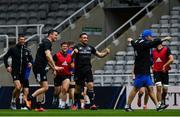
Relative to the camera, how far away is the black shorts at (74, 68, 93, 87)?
25.0 metres

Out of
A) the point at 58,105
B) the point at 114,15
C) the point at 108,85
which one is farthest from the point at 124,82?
the point at 114,15

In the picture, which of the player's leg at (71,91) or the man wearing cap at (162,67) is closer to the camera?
the man wearing cap at (162,67)

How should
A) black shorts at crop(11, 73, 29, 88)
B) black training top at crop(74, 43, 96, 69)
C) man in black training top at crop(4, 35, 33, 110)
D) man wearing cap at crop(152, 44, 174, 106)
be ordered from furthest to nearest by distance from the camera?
1. black shorts at crop(11, 73, 29, 88)
2. man in black training top at crop(4, 35, 33, 110)
3. man wearing cap at crop(152, 44, 174, 106)
4. black training top at crop(74, 43, 96, 69)

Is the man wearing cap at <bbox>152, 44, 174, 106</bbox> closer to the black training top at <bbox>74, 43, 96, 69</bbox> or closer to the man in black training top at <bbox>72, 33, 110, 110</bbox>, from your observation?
the man in black training top at <bbox>72, 33, 110, 110</bbox>

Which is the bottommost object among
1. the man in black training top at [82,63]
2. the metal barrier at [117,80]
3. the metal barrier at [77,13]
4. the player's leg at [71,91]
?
the player's leg at [71,91]

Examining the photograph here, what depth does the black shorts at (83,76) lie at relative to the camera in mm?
24953

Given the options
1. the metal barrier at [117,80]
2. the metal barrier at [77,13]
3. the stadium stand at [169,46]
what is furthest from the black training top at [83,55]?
the metal barrier at [77,13]

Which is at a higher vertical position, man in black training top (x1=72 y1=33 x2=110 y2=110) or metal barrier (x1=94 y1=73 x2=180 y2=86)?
man in black training top (x1=72 y1=33 x2=110 y2=110)

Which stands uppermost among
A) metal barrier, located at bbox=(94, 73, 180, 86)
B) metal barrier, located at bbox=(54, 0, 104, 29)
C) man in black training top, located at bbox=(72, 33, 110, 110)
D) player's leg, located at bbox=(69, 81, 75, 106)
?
metal barrier, located at bbox=(54, 0, 104, 29)

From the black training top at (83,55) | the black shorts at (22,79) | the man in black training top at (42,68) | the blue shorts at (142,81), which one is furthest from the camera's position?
the black shorts at (22,79)

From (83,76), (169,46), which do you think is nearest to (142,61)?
(83,76)

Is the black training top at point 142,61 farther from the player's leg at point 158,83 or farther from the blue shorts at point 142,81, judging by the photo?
the player's leg at point 158,83

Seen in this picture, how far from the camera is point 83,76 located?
25078 millimetres

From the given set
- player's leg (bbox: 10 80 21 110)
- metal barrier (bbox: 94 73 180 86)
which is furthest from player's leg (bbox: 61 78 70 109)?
metal barrier (bbox: 94 73 180 86)
